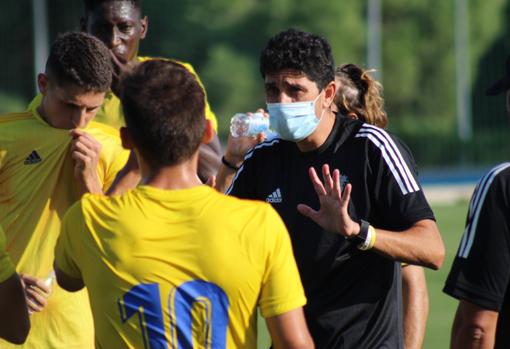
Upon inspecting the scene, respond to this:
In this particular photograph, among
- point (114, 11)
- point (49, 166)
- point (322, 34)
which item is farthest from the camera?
point (322, 34)

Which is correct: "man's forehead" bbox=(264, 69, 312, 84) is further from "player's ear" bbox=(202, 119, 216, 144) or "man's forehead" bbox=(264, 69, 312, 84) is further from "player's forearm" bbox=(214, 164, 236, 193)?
"player's ear" bbox=(202, 119, 216, 144)

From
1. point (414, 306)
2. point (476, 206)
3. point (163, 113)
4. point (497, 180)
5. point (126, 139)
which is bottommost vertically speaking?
point (414, 306)

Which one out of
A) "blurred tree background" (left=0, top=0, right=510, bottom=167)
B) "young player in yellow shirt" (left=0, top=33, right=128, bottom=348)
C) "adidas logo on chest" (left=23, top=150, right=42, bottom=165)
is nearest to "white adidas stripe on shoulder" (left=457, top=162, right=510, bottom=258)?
"young player in yellow shirt" (left=0, top=33, right=128, bottom=348)

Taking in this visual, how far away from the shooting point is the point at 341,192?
16.1ft

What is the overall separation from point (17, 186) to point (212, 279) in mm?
2043

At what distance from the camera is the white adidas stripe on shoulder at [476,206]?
430 centimetres

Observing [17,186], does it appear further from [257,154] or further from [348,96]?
[348,96]

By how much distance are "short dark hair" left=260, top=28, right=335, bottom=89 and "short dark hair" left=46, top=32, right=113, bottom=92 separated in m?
0.74

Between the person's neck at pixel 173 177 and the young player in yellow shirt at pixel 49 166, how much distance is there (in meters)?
1.53

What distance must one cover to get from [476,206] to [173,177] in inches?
47.1

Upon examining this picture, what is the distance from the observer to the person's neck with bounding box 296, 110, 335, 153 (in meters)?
5.20

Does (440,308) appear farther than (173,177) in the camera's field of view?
Yes

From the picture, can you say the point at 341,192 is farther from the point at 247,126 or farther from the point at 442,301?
the point at 442,301

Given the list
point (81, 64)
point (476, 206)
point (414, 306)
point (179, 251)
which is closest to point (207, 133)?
point (179, 251)
